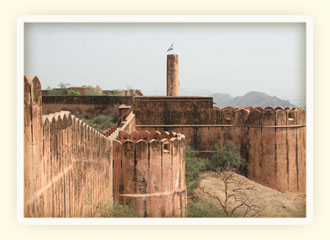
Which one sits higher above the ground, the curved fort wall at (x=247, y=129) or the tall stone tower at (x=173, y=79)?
the tall stone tower at (x=173, y=79)

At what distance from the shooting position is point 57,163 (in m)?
7.53

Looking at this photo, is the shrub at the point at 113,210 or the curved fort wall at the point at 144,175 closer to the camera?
the shrub at the point at 113,210

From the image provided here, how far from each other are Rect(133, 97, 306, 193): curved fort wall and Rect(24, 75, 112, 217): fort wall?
34.2ft

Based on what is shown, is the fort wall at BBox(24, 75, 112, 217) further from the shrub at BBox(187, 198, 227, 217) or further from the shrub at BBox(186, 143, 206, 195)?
the shrub at BBox(186, 143, 206, 195)

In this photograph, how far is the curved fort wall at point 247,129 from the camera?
19.8 metres

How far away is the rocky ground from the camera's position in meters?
14.1

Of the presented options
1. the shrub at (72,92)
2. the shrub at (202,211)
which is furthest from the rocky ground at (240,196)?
the shrub at (72,92)

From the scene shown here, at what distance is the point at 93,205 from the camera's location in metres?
10.2

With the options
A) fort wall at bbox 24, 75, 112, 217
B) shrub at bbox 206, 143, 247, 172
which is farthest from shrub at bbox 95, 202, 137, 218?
shrub at bbox 206, 143, 247, 172

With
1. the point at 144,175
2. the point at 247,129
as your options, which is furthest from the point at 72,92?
the point at 144,175

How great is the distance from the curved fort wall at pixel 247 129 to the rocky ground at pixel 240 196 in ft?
3.06
